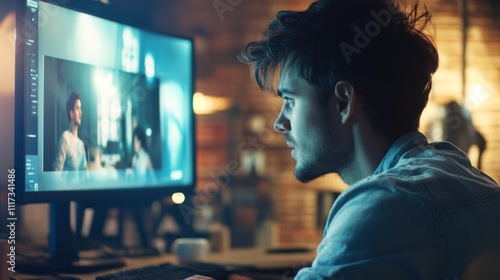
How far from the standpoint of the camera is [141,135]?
54.8 inches

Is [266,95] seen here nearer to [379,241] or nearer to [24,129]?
[24,129]

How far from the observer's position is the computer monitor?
1066mm

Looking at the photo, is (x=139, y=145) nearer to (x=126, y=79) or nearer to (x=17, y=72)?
(x=126, y=79)

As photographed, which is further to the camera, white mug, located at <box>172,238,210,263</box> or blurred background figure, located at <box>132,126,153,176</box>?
white mug, located at <box>172,238,210,263</box>

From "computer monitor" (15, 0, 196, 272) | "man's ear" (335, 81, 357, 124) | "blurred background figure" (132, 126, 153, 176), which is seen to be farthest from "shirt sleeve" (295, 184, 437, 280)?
"blurred background figure" (132, 126, 153, 176)

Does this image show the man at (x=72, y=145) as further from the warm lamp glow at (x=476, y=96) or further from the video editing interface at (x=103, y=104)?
the warm lamp glow at (x=476, y=96)

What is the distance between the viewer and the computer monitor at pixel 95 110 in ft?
3.50

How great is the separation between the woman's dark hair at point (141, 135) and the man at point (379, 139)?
1.04ft

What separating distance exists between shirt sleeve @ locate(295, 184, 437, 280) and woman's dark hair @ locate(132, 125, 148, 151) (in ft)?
2.44
